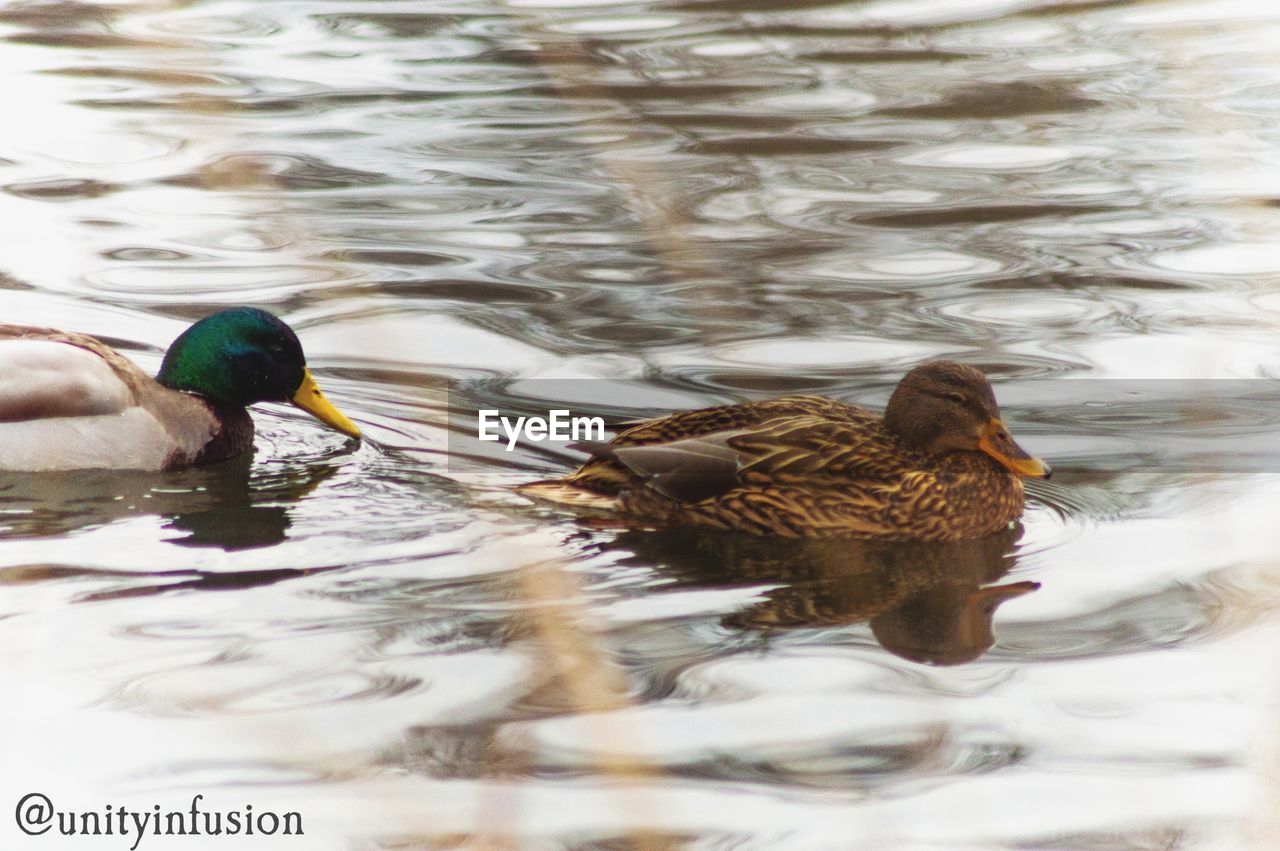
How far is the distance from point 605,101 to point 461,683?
8.33 meters

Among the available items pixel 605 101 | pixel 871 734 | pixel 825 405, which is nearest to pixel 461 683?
pixel 871 734

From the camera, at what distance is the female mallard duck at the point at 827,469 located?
247 inches

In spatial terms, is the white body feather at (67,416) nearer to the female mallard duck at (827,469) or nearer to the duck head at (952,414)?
the female mallard duck at (827,469)

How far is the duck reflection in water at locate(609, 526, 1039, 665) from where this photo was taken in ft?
17.6

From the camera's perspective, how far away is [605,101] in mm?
12711

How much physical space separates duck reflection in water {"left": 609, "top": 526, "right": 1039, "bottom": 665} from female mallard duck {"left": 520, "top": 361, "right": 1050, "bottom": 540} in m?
0.08

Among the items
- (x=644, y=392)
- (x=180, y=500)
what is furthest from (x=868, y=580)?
(x=180, y=500)

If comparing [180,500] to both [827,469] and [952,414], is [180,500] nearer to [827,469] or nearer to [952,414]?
[827,469]

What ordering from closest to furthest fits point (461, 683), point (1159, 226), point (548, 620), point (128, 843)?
1. point (128, 843)
2. point (461, 683)
3. point (548, 620)
4. point (1159, 226)

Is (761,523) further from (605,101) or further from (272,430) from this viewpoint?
(605,101)

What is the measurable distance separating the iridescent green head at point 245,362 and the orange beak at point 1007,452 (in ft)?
7.92

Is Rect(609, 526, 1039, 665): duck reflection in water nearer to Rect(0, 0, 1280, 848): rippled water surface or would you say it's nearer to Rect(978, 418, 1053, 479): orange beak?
Rect(0, 0, 1280, 848): rippled water surface

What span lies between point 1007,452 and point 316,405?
2.58 meters

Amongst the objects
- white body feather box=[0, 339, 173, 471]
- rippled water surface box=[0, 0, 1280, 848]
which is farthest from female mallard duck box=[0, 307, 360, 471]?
rippled water surface box=[0, 0, 1280, 848]
